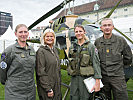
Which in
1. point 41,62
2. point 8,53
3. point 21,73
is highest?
point 8,53

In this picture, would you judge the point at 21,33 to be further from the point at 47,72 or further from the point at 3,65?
the point at 47,72

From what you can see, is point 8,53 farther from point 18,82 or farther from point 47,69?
point 47,69

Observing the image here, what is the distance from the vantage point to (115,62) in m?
2.65

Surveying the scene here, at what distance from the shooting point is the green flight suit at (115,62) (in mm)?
2607

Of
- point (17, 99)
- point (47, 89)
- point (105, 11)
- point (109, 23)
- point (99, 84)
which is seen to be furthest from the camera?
point (105, 11)

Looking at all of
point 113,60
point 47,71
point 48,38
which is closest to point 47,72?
point 47,71

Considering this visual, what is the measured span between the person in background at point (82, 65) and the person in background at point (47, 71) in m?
0.32

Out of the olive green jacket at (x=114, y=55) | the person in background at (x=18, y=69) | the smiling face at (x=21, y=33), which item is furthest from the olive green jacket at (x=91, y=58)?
the smiling face at (x=21, y=33)

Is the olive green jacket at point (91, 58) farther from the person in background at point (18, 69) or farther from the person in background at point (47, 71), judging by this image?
the person in background at point (18, 69)

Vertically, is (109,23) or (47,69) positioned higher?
(109,23)

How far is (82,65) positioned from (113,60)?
623 millimetres

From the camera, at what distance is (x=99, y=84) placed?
245cm

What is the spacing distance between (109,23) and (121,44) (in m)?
0.46

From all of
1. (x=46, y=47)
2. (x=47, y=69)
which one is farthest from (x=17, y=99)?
(x=46, y=47)
